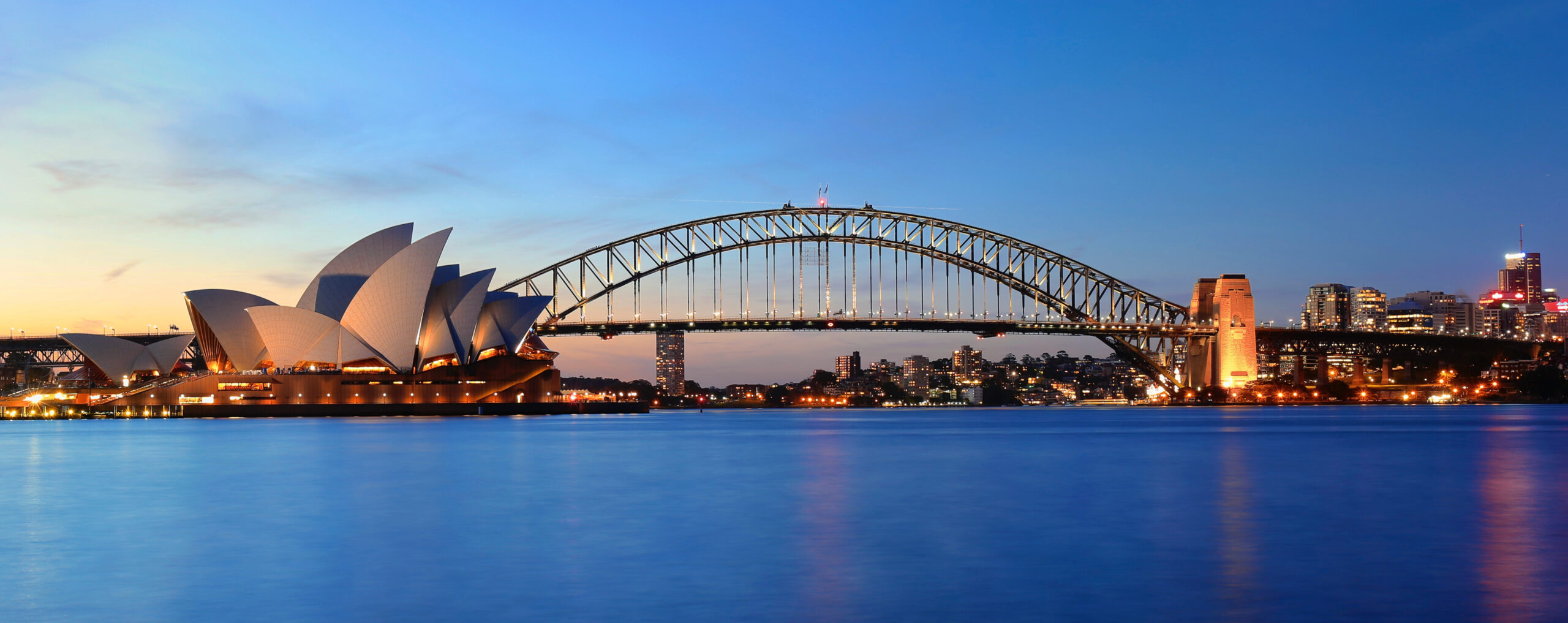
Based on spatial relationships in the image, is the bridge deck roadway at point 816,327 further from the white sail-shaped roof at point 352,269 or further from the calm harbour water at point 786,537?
the calm harbour water at point 786,537

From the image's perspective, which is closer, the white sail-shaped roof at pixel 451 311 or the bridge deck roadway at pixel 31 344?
the white sail-shaped roof at pixel 451 311

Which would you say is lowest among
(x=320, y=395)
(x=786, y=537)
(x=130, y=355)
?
(x=786, y=537)

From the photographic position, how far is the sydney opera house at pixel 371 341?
222ft

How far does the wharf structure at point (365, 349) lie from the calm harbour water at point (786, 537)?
115 feet

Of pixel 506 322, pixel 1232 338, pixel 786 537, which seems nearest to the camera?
pixel 786 537

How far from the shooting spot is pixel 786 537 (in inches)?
590

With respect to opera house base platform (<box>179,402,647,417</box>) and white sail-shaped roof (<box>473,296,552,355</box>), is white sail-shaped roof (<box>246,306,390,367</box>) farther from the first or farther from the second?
white sail-shaped roof (<box>473,296,552,355</box>)

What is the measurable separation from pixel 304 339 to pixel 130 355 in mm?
23636

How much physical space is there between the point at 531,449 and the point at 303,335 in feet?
130

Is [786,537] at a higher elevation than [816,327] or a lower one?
lower

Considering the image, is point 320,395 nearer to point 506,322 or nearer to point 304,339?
point 304,339

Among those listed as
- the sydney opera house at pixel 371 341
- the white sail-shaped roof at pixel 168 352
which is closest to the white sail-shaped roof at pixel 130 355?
the white sail-shaped roof at pixel 168 352

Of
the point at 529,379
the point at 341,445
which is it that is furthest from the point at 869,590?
the point at 529,379

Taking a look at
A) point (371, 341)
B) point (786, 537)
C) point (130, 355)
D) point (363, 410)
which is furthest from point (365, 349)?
point (786, 537)
